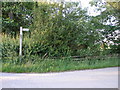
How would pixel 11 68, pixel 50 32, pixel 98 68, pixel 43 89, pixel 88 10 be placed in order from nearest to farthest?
pixel 43 89 → pixel 11 68 → pixel 98 68 → pixel 50 32 → pixel 88 10

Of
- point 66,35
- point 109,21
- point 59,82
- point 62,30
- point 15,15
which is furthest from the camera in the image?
point 15,15

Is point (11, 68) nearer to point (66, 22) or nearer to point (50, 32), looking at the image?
point (50, 32)

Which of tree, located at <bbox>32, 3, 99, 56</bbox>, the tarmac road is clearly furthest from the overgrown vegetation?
the tarmac road

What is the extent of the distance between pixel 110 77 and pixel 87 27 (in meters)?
2.91

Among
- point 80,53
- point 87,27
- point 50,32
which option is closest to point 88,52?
point 80,53

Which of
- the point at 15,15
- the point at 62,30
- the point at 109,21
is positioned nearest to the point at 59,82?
the point at 62,30

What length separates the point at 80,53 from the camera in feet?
16.8

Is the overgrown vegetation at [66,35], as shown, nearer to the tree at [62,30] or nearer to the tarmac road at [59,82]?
the tree at [62,30]

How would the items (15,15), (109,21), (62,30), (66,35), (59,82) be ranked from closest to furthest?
(59,82) → (62,30) → (66,35) → (109,21) → (15,15)

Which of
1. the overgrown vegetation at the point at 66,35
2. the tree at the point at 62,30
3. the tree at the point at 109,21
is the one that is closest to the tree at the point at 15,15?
the overgrown vegetation at the point at 66,35

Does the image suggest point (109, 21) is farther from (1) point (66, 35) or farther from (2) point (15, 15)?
(2) point (15, 15)

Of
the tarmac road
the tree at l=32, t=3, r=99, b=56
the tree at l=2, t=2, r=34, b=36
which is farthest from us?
the tree at l=2, t=2, r=34, b=36

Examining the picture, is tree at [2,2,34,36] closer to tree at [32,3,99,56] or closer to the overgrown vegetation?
the overgrown vegetation

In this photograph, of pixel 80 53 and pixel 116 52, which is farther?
pixel 116 52
